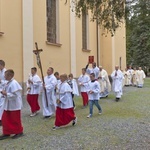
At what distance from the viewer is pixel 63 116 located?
8.12 meters

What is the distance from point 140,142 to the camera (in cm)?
655

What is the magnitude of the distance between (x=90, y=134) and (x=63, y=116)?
1.10 metres

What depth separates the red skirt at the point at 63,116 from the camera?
8055mm

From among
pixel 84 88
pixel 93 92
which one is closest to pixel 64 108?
pixel 93 92

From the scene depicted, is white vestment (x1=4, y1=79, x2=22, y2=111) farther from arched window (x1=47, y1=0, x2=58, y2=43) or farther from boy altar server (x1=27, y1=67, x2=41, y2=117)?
arched window (x1=47, y1=0, x2=58, y2=43)

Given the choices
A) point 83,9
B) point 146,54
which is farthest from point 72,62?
point 146,54

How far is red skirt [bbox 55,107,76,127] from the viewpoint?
805 cm

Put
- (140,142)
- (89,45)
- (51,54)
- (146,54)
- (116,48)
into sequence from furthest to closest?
(146,54)
(116,48)
(89,45)
(51,54)
(140,142)

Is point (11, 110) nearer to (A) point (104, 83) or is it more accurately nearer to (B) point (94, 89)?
(B) point (94, 89)

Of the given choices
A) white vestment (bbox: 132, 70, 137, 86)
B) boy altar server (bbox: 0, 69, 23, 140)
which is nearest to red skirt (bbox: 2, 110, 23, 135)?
boy altar server (bbox: 0, 69, 23, 140)

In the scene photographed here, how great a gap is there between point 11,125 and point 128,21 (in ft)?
11.7

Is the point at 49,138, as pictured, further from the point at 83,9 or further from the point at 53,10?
the point at 53,10

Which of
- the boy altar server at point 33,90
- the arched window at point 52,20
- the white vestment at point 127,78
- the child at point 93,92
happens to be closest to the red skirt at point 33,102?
the boy altar server at point 33,90

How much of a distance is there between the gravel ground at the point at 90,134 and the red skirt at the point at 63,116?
0.17 m
